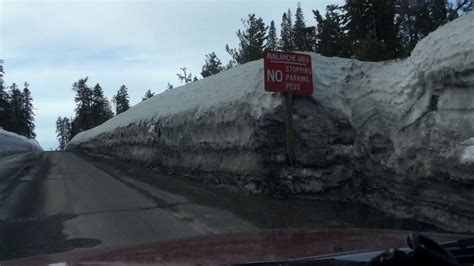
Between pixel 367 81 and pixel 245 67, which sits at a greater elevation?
pixel 245 67

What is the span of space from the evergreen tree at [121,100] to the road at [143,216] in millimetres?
95716

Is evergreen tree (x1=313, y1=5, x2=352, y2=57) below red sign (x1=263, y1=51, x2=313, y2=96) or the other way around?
the other way around

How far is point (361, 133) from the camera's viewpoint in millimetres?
10328

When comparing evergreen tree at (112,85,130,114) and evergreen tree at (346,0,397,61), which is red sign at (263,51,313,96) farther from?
evergreen tree at (112,85,130,114)

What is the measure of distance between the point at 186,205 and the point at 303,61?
13.3ft

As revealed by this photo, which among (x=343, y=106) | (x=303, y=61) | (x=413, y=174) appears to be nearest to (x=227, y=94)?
(x=303, y=61)

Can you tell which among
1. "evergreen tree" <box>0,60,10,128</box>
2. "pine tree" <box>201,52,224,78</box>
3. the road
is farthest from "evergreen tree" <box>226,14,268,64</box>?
"evergreen tree" <box>0,60,10,128</box>

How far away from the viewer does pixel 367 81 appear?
11109mm

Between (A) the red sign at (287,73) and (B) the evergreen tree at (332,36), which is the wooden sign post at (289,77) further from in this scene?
(B) the evergreen tree at (332,36)

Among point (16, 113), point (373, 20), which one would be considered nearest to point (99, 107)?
point (16, 113)

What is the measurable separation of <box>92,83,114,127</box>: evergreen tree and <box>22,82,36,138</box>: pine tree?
13686 mm

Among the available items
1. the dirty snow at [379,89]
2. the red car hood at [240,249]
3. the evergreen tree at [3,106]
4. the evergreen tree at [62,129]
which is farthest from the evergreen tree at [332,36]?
the evergreen tree at [62,129]

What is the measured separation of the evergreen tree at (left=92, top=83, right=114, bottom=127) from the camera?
108 m

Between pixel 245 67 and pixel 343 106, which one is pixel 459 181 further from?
pixel 245 67
